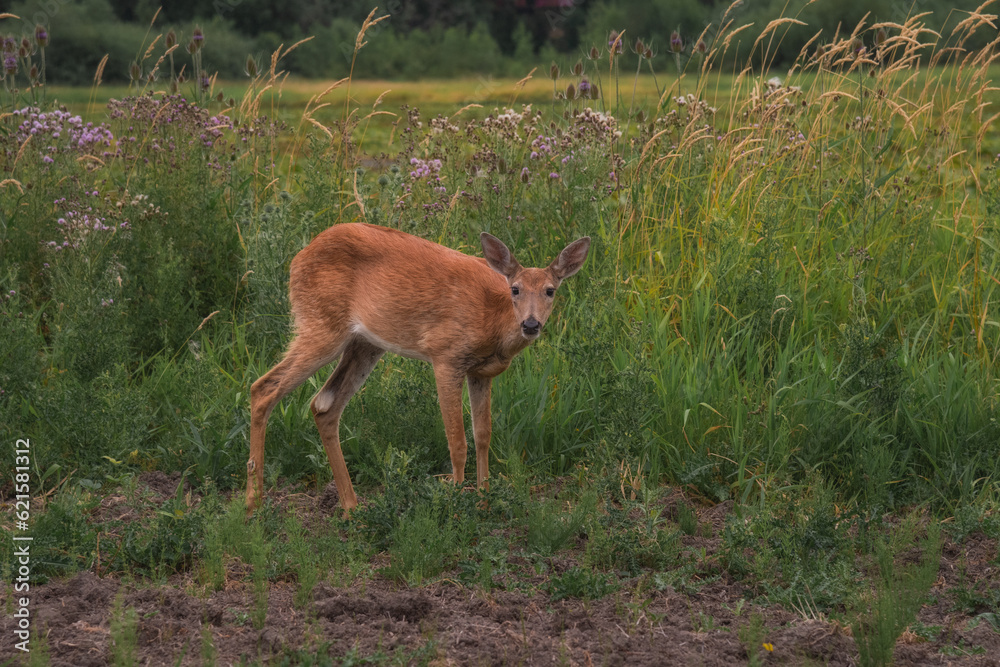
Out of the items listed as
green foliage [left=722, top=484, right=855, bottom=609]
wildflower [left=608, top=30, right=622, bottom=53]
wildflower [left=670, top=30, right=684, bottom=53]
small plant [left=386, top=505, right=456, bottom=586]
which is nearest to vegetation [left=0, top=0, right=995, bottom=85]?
wildflower [left=608, top=30, right=622, bottom=53]

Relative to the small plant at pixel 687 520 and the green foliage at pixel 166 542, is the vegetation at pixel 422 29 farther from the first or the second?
the green foliage at pixel 166 542

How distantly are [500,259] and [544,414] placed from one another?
1.04 m

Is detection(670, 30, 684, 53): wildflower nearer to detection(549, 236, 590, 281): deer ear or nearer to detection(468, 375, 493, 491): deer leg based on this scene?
detection(549, 236, 590, 281): deer ear

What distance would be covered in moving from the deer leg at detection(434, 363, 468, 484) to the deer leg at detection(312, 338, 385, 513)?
0.51 metres

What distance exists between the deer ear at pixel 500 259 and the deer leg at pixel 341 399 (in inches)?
33.5

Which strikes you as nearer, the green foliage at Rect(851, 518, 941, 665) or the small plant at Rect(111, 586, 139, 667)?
the small plant at Rect(111, 586, 139, 667)

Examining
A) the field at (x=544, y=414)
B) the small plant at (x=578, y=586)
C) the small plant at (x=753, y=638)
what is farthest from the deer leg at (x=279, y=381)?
the small plant at (x=753, y=638)

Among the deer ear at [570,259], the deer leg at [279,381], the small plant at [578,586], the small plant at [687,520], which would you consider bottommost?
the small plant at [687,520]

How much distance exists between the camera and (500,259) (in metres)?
4.98

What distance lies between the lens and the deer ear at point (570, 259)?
16.3 ft

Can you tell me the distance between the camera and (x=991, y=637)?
3.93 m

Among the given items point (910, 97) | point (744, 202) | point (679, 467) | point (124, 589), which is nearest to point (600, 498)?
point (679, 467)

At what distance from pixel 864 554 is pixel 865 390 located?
0.97m

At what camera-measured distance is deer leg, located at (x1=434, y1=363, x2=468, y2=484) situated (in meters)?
5.05
